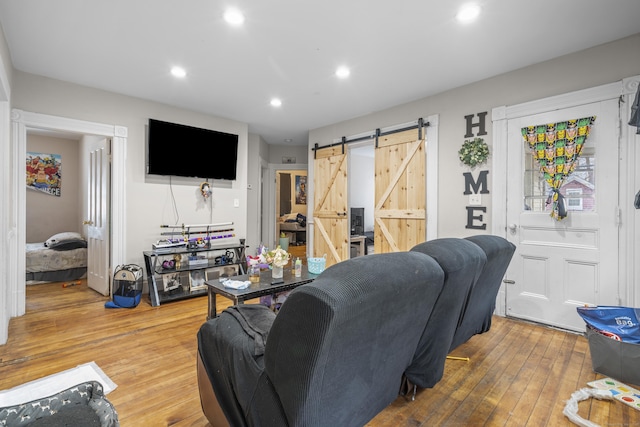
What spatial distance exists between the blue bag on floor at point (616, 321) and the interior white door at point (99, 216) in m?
4.95

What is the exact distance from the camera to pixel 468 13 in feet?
7.39

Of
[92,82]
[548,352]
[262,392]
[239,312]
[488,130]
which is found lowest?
[548,352]

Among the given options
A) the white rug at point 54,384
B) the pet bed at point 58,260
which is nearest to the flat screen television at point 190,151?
the pet bed at point 58,260

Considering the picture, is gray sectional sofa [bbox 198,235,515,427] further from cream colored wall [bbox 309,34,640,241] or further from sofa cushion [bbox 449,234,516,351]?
cream colored wall [bbox 309,34,640,241]

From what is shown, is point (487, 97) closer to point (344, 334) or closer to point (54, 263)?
point (344, 334)

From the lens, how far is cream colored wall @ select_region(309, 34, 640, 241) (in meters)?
2.68

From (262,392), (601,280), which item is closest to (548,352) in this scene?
(601,280)

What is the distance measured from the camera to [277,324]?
3.43 feet

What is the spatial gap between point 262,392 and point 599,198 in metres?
3.24

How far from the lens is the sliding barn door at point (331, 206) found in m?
5.01

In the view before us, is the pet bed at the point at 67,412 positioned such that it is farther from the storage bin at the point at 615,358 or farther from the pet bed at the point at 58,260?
the pet bed at the point at 58,260

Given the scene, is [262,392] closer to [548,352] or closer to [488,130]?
[548,352]

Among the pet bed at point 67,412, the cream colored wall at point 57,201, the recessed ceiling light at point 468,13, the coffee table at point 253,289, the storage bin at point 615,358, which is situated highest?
the recessed ceiling light at point 468,13

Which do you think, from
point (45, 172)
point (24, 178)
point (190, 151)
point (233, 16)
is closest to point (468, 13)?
point (233, 16)
